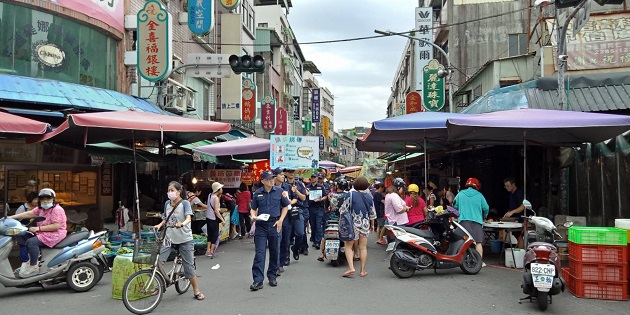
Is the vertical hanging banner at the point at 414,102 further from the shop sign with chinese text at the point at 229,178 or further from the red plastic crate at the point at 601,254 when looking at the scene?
the red plastic crate at the point at 601,254

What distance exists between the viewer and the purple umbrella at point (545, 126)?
8.51m

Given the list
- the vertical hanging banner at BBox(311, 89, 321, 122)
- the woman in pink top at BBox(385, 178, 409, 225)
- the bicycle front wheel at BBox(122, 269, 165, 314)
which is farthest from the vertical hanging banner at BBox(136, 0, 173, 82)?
the vertical hanging banner at BBox(311, 89, 321, 122)

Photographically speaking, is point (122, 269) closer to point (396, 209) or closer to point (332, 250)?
point (332, 250)

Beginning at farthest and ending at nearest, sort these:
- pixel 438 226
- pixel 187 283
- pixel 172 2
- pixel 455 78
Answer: pixel 455 78, pixel 172 2, pixel 438 226, pixel 187 283

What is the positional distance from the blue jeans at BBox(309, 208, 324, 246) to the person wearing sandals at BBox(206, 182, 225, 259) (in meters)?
2.20

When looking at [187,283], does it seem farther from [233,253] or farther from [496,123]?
[496,123]

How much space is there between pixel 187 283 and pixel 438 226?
464cm

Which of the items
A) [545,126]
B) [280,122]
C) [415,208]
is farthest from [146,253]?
[280,122]

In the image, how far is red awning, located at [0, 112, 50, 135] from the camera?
838 cm

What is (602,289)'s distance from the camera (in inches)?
275

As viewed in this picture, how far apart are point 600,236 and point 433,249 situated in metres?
2.70

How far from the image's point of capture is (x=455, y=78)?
96.4 ft

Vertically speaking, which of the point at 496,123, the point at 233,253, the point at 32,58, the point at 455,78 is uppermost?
the point at 455,78

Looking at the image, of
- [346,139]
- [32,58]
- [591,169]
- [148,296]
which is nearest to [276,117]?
[32,58]
